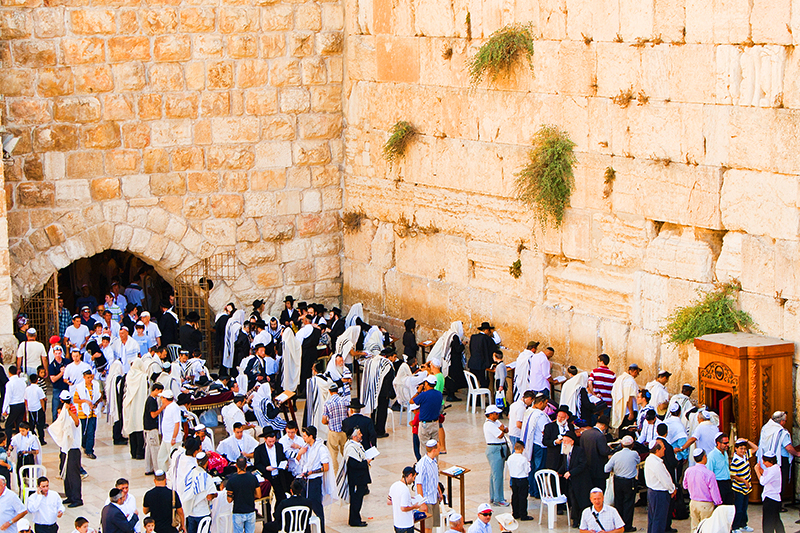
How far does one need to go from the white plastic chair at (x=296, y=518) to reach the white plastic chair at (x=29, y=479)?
97.6 inches

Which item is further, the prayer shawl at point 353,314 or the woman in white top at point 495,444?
the prayer shawl at point 353,314

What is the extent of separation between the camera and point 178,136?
58.7ft

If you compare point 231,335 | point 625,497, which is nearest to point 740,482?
point 625,497

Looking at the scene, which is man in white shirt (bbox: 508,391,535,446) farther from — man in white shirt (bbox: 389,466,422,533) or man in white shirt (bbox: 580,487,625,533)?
man in white shirt (bbox: 580,487,625,533)

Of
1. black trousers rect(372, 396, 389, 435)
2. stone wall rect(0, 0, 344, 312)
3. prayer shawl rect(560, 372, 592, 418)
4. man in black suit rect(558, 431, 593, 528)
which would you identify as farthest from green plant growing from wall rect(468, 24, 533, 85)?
man in black suit rect(558, 431, 593, 528)

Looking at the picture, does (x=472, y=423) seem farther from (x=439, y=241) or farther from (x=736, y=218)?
(x=736, y=218)

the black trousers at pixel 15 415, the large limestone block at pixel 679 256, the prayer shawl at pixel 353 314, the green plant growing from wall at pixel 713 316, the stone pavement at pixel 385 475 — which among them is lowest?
the stone pavement at pixel 385 475

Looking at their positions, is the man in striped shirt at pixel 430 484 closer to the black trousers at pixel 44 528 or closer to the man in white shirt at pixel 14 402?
the black trousers at pixel 44 528

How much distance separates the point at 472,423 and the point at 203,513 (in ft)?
16.5

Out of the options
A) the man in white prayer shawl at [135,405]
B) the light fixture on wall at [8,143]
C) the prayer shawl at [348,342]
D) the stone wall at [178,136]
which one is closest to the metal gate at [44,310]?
the stone wall at [178,136]

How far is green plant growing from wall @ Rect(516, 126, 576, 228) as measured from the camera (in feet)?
49.0

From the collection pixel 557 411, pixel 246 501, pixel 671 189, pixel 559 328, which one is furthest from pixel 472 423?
pixel 246 501

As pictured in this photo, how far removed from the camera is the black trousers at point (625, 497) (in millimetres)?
11633

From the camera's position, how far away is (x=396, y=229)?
1795 centimetres
